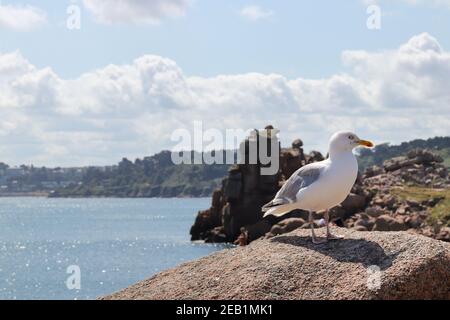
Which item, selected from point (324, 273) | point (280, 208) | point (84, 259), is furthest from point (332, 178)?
point (84, 259)

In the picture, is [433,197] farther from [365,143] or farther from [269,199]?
[365,143]

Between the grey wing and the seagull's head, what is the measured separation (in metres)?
0.57

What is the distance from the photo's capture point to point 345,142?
16.0 meters

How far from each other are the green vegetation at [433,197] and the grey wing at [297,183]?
6983 cm

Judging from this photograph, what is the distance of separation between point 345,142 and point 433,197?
9353 centimetres

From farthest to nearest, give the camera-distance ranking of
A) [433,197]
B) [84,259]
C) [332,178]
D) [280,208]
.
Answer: [433,197] → [84,259] → [280,208] → [332,178]

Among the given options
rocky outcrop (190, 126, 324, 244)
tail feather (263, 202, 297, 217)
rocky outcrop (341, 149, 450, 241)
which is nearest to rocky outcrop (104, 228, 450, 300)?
tail feather (263, 202, 297, 217)

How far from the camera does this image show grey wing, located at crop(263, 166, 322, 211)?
1641 cm

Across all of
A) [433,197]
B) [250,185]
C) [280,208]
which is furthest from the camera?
[433,197]

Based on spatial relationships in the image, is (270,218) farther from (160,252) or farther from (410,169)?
(410,169)

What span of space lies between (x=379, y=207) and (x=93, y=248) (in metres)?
41.7

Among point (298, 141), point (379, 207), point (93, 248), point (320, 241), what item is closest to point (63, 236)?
point (93, 248)

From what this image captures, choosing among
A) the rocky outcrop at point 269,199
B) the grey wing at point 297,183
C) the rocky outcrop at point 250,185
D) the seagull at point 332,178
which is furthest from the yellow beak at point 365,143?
the rocky outcrop at point 250,185

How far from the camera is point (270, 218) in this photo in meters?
99.3
